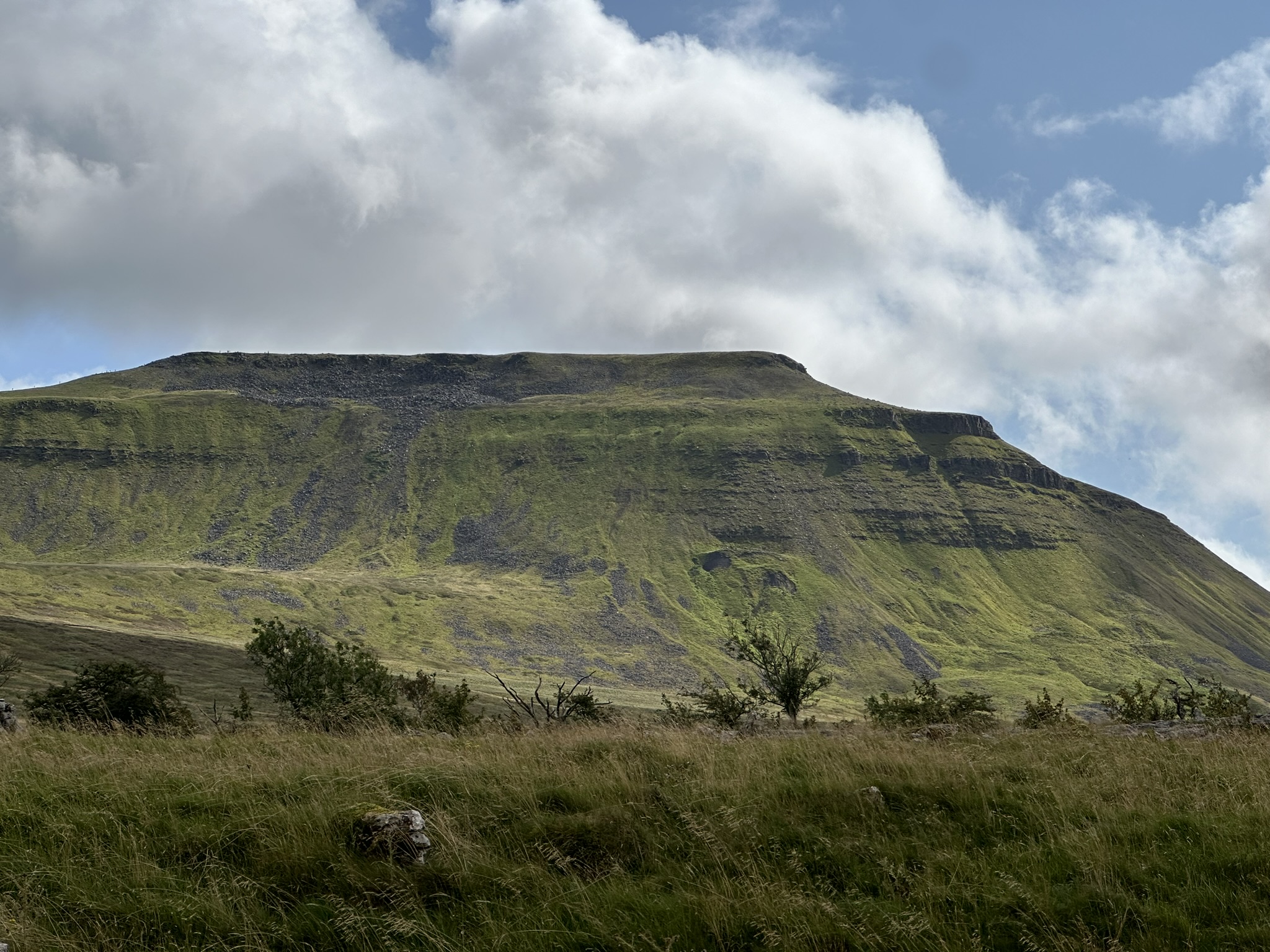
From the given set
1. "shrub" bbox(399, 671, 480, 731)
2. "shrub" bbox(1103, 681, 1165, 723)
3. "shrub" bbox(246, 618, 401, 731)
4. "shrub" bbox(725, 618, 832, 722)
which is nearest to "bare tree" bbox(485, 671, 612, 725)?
"shrub" bbox(399, 671, 480, 731)

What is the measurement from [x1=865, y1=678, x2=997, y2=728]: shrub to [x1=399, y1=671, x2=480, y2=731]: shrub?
29.5 feet

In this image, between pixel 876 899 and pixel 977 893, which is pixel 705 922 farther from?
pixel 977 893

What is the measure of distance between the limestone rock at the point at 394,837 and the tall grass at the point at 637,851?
0.51ft

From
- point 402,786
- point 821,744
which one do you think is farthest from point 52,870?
point 821,744

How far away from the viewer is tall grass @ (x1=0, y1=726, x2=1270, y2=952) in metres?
7.25

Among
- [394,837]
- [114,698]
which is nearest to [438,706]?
[114,698]

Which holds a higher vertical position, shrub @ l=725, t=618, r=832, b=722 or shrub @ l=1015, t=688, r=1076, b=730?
shrub @ l=1015, t=688, r=1076, b=730

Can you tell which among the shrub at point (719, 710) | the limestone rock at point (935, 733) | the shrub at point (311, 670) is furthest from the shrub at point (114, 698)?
the limestone rock at point (935, 733)

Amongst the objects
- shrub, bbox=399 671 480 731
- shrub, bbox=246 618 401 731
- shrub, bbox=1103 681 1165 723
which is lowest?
shrub, bbox=246 618 401 731

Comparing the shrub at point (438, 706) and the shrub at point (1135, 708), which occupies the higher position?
the shrub at point (1135, 708)

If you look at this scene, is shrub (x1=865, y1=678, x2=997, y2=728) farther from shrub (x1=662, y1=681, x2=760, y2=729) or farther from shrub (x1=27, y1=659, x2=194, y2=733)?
shrub (x1=27, y1=659, x2=194, y2=733)

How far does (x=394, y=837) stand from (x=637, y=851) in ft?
7.28

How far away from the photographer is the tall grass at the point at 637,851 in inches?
285

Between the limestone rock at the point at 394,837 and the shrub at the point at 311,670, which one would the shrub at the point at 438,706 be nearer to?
the shrub at the point at 311,670
